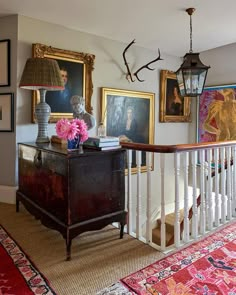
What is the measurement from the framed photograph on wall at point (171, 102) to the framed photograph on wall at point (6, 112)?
2.46 m

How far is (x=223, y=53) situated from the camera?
170 inches

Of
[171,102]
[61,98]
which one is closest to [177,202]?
[61,98]

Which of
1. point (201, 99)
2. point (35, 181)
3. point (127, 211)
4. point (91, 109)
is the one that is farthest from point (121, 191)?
point (201, 99)

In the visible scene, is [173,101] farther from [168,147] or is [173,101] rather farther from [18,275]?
[18,275]

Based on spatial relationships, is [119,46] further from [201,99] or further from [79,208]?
[79,208]

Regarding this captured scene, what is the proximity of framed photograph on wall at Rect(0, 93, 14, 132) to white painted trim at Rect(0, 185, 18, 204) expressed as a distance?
0.69m

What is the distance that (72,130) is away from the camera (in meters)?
1.98

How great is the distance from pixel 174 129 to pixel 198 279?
3.29 m

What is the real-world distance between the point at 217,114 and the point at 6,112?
335 cm

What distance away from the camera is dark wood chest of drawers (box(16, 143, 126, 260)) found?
77.2 inches

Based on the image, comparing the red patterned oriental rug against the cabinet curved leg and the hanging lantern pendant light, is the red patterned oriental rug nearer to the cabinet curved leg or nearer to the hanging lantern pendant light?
the cabinet curved leg

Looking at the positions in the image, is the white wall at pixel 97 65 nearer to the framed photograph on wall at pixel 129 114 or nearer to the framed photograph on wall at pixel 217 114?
the framed photograph on wall at pixel 129 114

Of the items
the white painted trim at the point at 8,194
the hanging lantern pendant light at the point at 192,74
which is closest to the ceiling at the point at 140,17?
the hanging lantern pendant light at the point at 192,74

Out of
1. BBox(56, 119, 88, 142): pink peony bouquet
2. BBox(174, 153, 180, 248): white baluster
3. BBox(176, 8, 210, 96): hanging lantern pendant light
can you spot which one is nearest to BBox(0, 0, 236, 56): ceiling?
BBox(176, 8, 210, 96): hanging lantern pendant light
